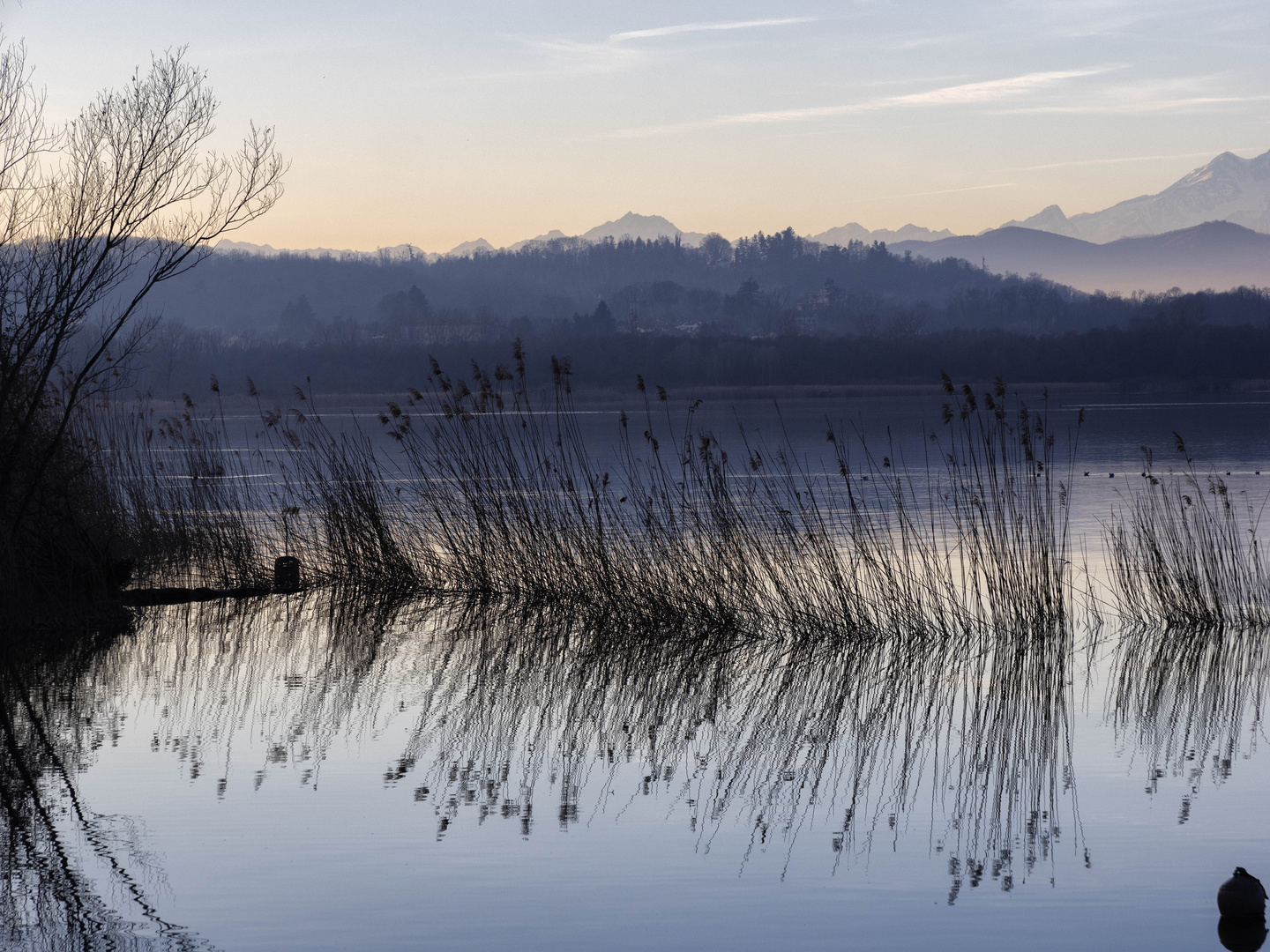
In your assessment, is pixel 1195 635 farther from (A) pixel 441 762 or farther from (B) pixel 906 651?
(A) pixel 441 762

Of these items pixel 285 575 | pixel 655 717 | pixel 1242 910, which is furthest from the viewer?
pixel 285 575

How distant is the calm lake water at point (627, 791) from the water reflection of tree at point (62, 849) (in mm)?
16

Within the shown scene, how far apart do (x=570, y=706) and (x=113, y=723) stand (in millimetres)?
2434

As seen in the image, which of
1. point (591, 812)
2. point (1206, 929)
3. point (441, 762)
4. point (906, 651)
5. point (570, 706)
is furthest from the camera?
point (906, 651)

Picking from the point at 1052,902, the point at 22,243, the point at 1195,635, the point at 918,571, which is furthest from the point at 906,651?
the point at 22,243

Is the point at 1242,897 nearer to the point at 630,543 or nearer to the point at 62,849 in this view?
the point at 62,849

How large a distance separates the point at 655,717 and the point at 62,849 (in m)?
3.20

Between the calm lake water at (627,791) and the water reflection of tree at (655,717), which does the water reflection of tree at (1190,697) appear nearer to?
the calm lake water at (627,791)

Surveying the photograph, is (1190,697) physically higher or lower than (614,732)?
lower

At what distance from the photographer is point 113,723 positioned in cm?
678

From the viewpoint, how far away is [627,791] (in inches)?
222

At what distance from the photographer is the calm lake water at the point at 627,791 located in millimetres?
4211

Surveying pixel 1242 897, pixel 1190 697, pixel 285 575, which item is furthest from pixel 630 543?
pixel 1242 897

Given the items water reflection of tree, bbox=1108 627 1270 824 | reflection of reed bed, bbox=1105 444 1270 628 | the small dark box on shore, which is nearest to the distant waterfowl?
water reflection of tree, bbox=1108 627 1270 824
